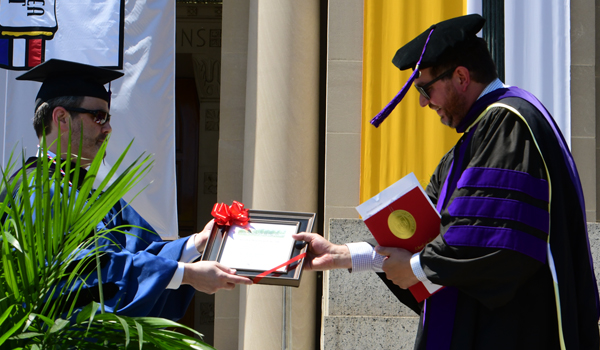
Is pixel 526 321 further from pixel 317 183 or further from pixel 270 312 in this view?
pixel 317 183

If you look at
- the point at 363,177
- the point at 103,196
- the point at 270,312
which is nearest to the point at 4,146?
the point at 270,312

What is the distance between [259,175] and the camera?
18.1ft

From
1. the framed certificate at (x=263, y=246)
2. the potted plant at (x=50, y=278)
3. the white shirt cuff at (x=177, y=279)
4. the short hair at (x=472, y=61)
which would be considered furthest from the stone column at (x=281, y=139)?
the potted plant at (x=50, y=278)

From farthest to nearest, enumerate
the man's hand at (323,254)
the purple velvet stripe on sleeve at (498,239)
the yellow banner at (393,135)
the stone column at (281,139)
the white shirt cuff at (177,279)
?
the stone column at (281,139)
the yellow banner at (393,135)
the man's hand at (323,254)
the white shirt cuff at (177,279)
the purple velvet stripe on sleeve at (498,239)

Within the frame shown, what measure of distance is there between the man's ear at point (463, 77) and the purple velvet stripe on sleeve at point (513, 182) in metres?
0.44

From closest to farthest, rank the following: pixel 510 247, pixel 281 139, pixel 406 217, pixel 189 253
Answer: pixel 510 247 < pixel 406 217 < pixel 189 253 < pixel 281 139

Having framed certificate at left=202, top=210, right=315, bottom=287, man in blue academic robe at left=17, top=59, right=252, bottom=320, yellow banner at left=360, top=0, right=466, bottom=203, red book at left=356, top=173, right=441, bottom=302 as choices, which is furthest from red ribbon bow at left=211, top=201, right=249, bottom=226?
yellow banner at left=360, top=0, right=466, bottom=203

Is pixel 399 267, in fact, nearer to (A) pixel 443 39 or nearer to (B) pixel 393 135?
(A) pixel 443 39

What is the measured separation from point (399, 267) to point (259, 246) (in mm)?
759

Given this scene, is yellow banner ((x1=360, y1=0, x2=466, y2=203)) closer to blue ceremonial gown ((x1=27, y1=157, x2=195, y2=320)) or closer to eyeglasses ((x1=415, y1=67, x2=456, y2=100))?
eyeglasses ((x1=415, y1=67, x2=456, y2=100))

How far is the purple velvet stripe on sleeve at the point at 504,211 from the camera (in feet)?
7.98

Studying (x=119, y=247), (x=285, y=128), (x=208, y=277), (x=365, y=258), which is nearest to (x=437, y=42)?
(x=365, y=258)

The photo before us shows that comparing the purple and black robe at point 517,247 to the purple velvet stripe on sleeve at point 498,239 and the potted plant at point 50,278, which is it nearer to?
the purple velvet stripe on sleeve at point 498,239

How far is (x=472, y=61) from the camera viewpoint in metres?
2.76
